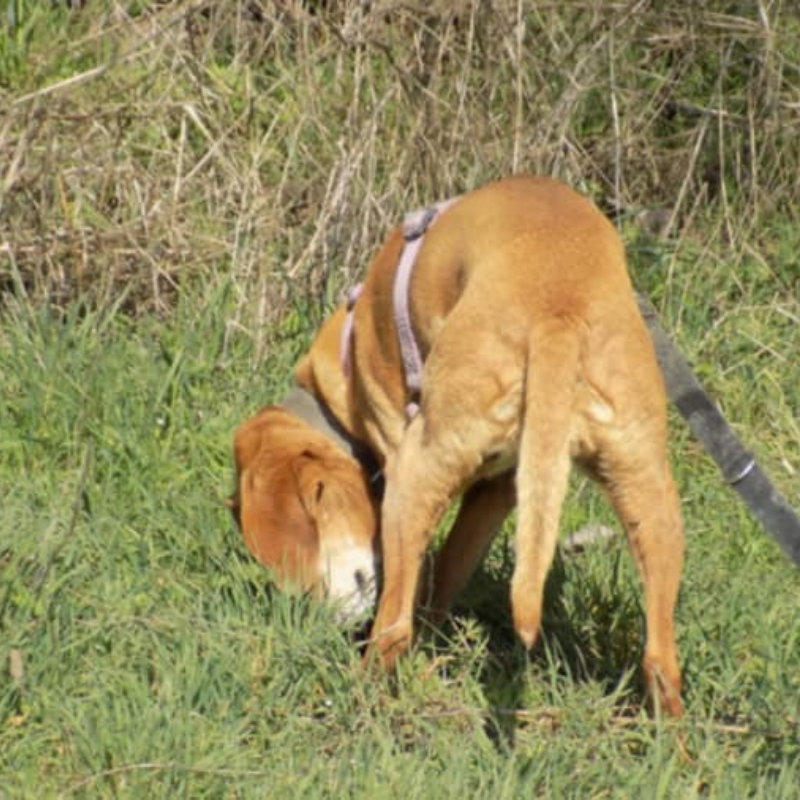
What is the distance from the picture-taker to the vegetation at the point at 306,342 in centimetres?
399

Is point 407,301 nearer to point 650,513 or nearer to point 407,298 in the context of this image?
point 407,298

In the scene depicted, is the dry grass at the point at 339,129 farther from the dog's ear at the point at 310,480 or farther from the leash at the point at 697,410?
the leash at the point at 697,410

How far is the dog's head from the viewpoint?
451 cm

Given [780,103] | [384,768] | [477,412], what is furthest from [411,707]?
[780,103]

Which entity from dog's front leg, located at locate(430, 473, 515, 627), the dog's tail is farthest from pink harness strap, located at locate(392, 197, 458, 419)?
the dog's tail

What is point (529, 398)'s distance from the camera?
12.3ft

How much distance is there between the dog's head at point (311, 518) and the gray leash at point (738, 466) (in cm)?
89

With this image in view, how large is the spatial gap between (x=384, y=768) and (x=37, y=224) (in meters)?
2.82

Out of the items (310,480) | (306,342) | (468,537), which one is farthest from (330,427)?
(306,342)

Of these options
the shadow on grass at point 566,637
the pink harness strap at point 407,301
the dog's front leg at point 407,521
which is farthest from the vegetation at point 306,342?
the pink harness strap at point 407,301

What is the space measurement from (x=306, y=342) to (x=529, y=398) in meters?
2.15

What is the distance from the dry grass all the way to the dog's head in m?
1.15

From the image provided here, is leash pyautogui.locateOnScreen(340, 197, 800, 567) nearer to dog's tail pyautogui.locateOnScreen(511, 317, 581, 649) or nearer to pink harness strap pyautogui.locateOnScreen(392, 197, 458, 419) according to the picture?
pink harness strap pyautogui.locateOnScreen(392, 197, 458, 419)

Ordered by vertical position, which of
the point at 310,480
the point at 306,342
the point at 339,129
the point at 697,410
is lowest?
A: the point at 306,342
